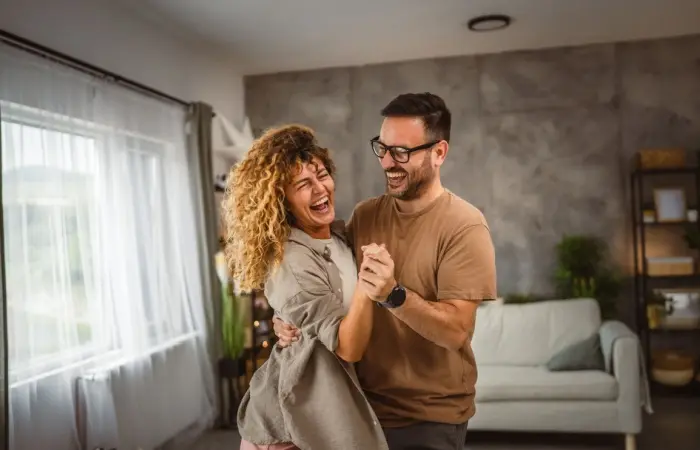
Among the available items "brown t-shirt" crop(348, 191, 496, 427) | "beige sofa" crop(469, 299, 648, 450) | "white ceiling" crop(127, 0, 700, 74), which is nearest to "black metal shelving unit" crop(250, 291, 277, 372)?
"beige sofa" crop(469, 299, 648, 450)

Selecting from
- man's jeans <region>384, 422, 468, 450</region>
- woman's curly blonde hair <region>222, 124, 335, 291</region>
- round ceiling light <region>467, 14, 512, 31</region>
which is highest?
round ceiling light <region>467, 14, 512, 31</region>

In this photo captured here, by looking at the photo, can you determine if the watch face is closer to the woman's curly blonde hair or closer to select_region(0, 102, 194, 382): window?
the woman's curly blonde hair

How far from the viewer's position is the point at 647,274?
4.41m

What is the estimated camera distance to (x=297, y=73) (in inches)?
208

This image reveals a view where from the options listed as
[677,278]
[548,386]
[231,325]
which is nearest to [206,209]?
[231,325]

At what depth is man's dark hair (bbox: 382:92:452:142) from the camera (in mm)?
1391

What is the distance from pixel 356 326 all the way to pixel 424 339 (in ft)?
0.86

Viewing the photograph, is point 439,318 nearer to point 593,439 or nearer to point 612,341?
point 612,341

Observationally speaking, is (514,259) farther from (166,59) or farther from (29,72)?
(29,72)

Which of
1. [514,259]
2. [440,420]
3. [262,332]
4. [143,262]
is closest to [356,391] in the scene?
[440,420]

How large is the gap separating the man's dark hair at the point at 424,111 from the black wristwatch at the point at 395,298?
0.37 meters

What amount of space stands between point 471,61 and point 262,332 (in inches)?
104

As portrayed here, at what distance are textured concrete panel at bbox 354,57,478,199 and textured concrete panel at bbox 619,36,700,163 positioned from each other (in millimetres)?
1155

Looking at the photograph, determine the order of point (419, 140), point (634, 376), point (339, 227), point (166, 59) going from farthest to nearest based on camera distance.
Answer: point (166, 59) < point (634, 376) < point (339, 227) < point (419, 140)
